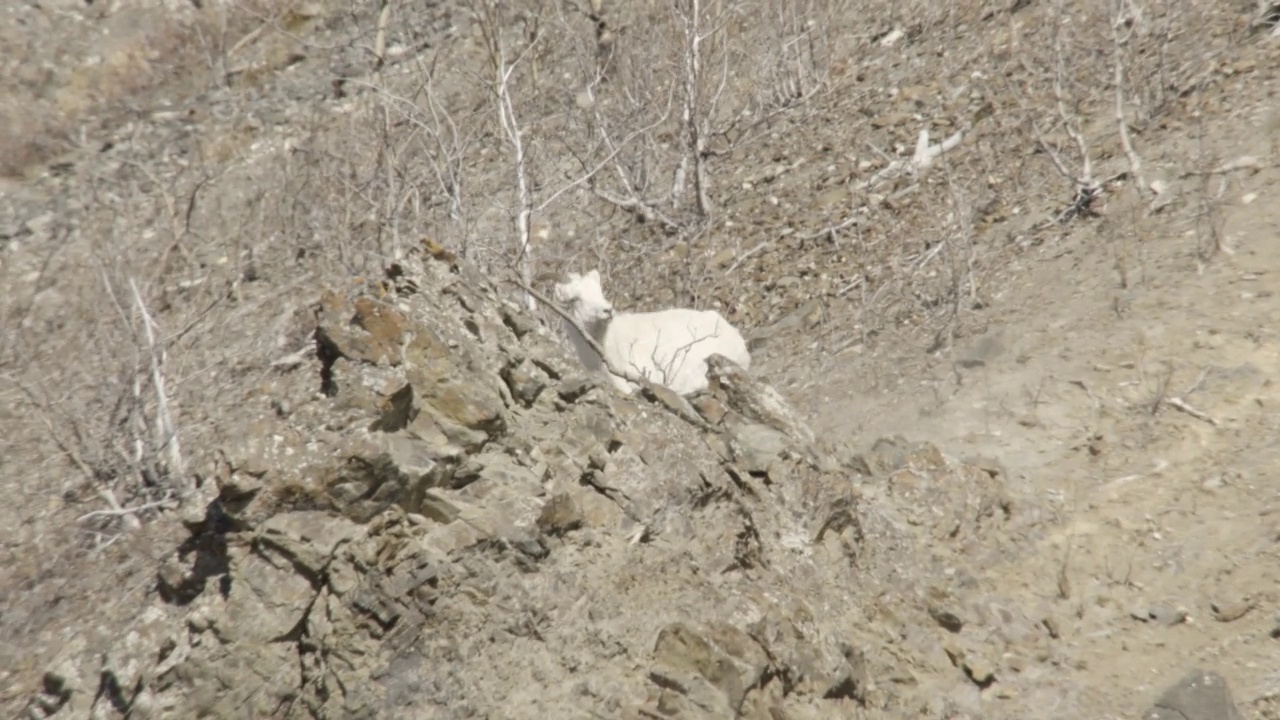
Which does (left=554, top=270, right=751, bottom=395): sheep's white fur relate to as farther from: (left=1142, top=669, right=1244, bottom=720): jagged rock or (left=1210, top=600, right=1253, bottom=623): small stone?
(left=1142, top=669, right=1244, bottom=720): jagged rock

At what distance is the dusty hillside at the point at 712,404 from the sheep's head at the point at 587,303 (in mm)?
486

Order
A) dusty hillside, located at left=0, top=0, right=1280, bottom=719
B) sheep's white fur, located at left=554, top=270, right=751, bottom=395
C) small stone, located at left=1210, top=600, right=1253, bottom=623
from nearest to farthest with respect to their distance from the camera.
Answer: dusty hillside, located at left=0, top=0, right=1280, bottom=719
small stone, located at left=1210, top=600, right=1253, bottom=623
sheep's white fur, located at left=554, top=270, right=751, bottom=395

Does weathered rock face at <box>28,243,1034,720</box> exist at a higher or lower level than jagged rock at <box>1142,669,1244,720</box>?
lower

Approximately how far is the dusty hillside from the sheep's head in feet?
1.60

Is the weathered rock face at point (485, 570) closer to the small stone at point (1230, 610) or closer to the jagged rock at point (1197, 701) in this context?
the jagged rock at point (1197, 701)

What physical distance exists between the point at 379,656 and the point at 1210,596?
289cm

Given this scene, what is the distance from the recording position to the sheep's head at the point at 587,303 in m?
6.04

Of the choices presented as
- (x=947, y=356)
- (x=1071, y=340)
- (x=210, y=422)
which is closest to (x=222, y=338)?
(x=210, y=422)

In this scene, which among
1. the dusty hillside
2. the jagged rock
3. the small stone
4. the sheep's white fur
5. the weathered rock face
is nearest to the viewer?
the weathered rock face

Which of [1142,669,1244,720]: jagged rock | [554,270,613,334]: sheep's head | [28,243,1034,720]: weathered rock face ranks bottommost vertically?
[28,243,1034,720]: weathered rock face

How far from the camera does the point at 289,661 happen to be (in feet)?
9.92

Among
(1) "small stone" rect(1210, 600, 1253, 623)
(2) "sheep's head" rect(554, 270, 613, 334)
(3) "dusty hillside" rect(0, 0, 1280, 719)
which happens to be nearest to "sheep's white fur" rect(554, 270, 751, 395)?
(2) "sheep's head" rect(554, 270, 613, 334)

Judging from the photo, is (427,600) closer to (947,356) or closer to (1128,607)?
(1128,607)

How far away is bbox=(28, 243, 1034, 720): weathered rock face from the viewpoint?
2990 mm
